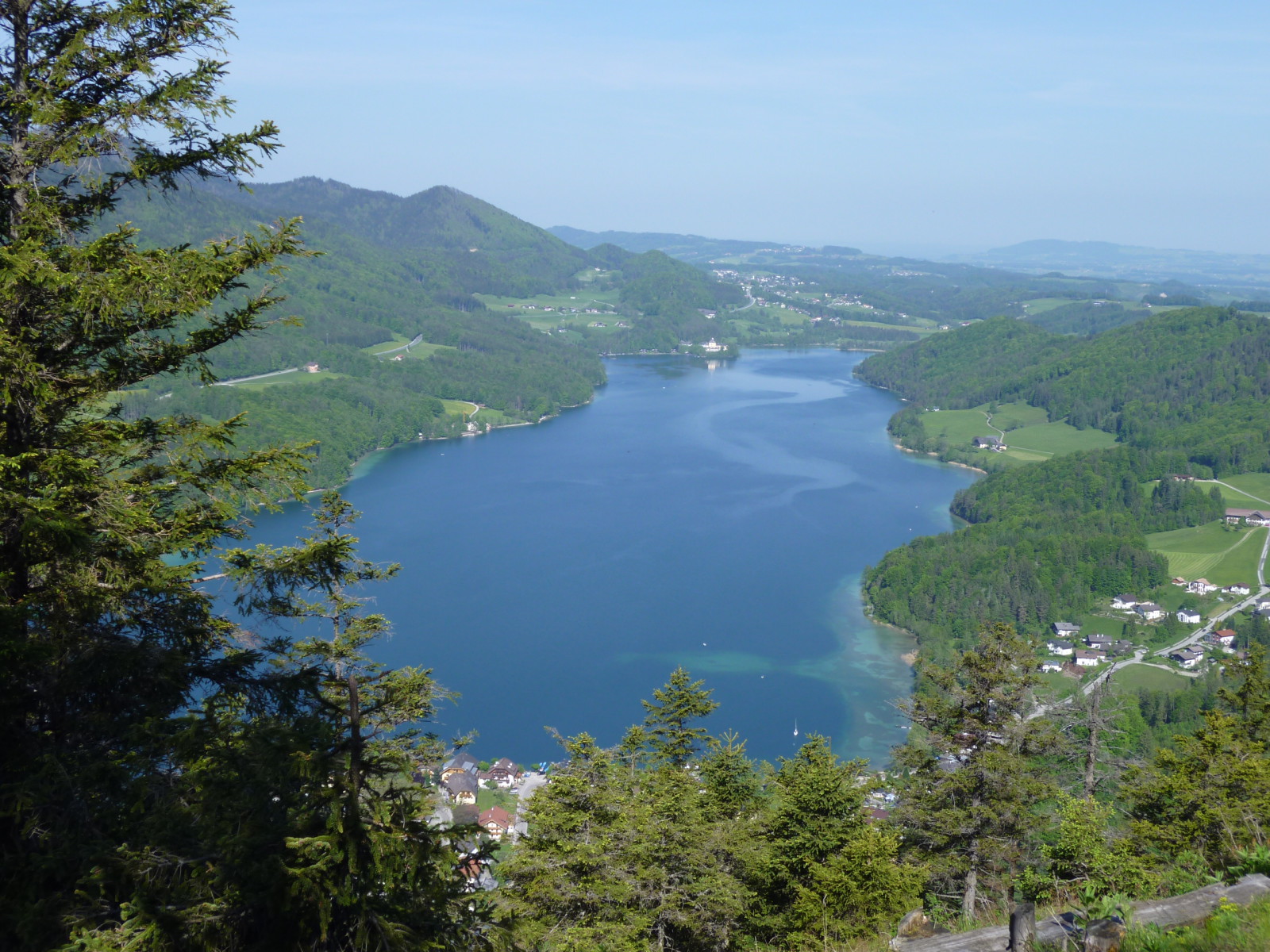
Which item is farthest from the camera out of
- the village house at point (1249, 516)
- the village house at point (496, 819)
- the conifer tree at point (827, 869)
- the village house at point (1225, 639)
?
the village house at point (1249, 516)

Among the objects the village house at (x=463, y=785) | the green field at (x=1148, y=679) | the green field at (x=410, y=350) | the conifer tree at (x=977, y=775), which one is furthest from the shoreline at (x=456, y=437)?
the conifer tree at (x=977, y=775)

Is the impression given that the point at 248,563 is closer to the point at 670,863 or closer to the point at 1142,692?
the point at 670,863

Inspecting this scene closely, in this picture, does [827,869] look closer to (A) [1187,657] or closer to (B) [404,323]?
(A) [1187,657]

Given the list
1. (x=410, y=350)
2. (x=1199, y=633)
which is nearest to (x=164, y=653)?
(x=1199, y=633)

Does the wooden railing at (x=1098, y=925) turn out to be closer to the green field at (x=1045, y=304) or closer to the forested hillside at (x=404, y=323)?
the forested hillside at (x=404, y=323)

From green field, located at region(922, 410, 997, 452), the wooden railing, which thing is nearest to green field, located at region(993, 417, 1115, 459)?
green field, located at region(922, 410, 997, 452)

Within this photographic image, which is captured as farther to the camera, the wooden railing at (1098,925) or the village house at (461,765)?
the village house at (461,765)
